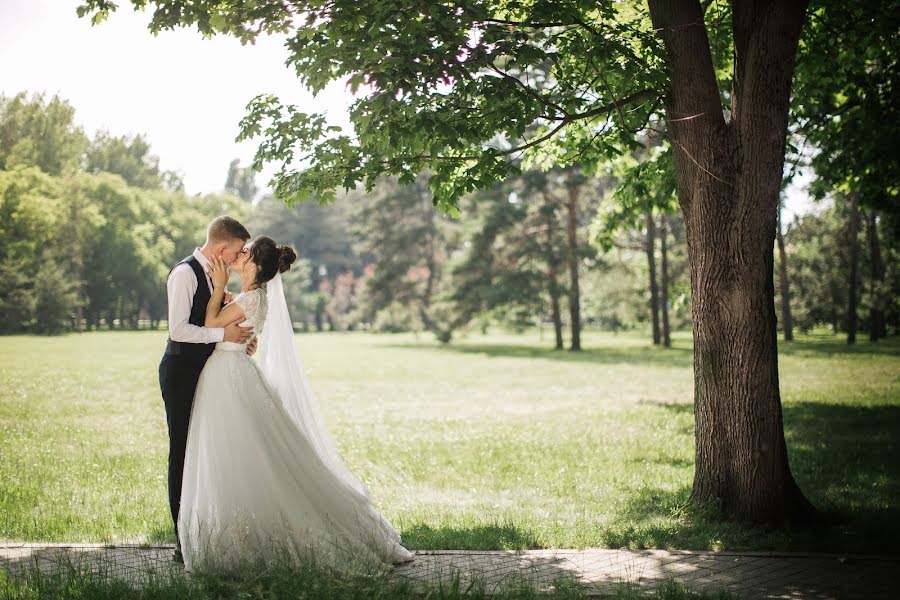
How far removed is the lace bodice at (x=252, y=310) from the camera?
18.9 feet

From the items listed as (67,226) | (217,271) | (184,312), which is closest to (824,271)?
(67,226)

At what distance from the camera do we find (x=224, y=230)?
19.0ft

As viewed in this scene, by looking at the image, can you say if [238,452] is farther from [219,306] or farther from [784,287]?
[784,287]

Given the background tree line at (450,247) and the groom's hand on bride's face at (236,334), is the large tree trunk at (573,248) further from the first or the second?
the groom's hand on bride's face at (236,334)

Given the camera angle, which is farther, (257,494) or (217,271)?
(217,271)

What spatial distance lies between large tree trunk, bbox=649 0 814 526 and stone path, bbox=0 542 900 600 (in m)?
1.08

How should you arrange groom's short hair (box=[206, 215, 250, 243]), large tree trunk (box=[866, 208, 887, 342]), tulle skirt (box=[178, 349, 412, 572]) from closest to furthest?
tulle skirt (box=[178, 349, 412, 572]) < groom's short hair (box=[206, 215, 250, 243]) < large tree trunk (box=[866, 208, 887, 342])

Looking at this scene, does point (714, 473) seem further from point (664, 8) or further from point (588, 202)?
point (588, 202)

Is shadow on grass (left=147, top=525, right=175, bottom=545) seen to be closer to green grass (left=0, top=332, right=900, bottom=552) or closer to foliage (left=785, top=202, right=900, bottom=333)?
green grass (left=0, top=332, right=900, bottom=552)

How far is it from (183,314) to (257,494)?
152cm

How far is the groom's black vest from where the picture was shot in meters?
5.70

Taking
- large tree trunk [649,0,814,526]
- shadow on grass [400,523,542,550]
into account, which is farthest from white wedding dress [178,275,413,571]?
large tree trunk [649,0,814,526]

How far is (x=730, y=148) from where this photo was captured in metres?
6.75

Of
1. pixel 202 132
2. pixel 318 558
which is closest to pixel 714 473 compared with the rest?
pixel 318 558
